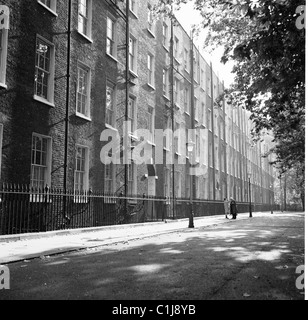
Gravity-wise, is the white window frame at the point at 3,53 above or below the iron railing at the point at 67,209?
above

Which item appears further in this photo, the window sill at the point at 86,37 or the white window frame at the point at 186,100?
the white window frame at the point at 186,100

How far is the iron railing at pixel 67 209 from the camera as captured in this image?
1109 cm

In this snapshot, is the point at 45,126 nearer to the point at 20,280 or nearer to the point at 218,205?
the point at 20,280

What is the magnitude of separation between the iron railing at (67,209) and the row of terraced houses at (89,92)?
654 mm

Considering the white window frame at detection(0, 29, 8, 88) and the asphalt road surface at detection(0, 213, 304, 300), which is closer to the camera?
the asphalt road surface at detection(0, 213, 304, 300)

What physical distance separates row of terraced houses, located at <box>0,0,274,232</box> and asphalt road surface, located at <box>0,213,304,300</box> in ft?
18.8

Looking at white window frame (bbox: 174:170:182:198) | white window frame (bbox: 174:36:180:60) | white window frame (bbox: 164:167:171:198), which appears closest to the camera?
white window frame (bbox: 164:167:171:198)

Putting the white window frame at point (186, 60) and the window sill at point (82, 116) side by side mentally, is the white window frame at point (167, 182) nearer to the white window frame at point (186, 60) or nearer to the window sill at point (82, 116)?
the window sill at point (82, 116)

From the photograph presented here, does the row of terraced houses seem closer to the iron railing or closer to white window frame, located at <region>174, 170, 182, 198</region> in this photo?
white window frame, located at <region>174, 170, 182, 198</region>

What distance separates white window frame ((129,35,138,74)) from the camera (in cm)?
2039

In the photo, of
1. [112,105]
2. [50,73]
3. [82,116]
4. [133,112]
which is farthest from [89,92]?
[133,112]

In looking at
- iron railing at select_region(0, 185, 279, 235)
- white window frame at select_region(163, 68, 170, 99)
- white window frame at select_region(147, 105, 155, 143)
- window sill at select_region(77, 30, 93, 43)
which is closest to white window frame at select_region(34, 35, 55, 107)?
window sill at select_region(77, 30, 93, 43)

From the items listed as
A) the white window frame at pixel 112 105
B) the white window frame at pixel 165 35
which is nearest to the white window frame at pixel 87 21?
the white window frame at pixel 112 105

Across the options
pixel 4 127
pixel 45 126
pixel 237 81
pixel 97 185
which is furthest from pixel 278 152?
pixel 4 127
